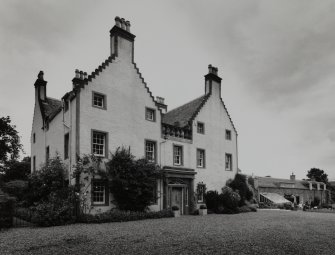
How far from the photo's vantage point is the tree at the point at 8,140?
45656mm

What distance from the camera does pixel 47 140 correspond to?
26688 mm

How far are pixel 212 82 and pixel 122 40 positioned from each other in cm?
1228

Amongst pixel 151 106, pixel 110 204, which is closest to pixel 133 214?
pixel 110 204

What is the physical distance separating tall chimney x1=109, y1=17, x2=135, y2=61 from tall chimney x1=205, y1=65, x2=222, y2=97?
36.0 feet

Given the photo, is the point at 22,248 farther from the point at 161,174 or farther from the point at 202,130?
the point at 202,130

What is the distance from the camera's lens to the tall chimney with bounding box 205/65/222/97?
32938 millimetres

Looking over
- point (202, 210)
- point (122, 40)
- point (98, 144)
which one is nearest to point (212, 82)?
point (122, 40)

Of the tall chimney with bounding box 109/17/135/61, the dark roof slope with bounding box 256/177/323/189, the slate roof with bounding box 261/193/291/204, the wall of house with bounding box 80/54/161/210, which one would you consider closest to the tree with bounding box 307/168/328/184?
the dark roof slope with bounding box 256/177/323/189

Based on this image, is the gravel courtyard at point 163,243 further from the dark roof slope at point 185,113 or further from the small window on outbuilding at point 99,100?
the dark roof slope at point 185,113

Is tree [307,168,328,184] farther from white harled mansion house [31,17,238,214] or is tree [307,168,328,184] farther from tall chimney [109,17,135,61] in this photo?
tall chimney [109,17,135,61]

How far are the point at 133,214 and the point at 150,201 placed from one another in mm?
2456


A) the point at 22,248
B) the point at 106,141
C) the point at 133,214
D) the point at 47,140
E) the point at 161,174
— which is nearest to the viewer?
the point at 22,248

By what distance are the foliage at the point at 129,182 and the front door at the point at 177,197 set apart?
4294mm

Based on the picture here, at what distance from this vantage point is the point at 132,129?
24.0 m
